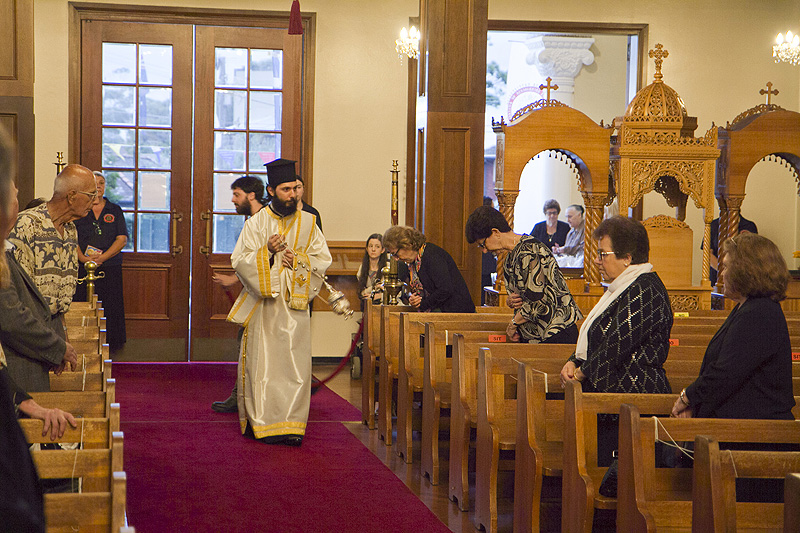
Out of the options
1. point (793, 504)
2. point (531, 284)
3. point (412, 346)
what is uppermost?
point (531, 284)

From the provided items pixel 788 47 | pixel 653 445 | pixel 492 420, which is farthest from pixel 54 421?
pixel 788 47

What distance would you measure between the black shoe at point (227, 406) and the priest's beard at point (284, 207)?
1.79 m

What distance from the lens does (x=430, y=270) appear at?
20.2 feet

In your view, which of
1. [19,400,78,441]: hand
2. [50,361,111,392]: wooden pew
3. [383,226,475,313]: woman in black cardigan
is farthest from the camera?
[383,226,475,313]: woman in black cardigan

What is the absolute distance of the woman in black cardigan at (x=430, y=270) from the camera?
606 cm

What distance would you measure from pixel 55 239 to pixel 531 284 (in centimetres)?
232

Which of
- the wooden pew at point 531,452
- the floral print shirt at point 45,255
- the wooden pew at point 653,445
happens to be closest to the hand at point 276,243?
the floral print shirt at point 45,255

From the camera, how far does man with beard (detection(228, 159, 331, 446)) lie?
18.8 feet

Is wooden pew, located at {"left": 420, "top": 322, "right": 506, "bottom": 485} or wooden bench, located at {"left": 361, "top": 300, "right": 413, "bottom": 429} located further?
wooden bench, located at {"left": 361, "top": 300, "right": 413, "bottom": 429}

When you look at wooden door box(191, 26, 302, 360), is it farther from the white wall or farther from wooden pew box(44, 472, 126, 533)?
wooden pew box(44, 472, 126, 533)

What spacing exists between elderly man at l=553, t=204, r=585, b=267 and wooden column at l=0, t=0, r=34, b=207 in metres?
4.55

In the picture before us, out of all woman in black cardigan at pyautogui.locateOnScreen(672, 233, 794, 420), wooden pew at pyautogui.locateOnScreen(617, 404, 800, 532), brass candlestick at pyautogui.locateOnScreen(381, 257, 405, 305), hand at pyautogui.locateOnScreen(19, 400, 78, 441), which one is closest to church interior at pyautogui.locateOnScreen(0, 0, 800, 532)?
brass candlestick at pyautogui.locateOnScreen(381, 257, 405, 305)

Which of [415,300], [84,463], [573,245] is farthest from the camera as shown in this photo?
[573,245]

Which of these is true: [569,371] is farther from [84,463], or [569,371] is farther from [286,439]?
[286,439]
